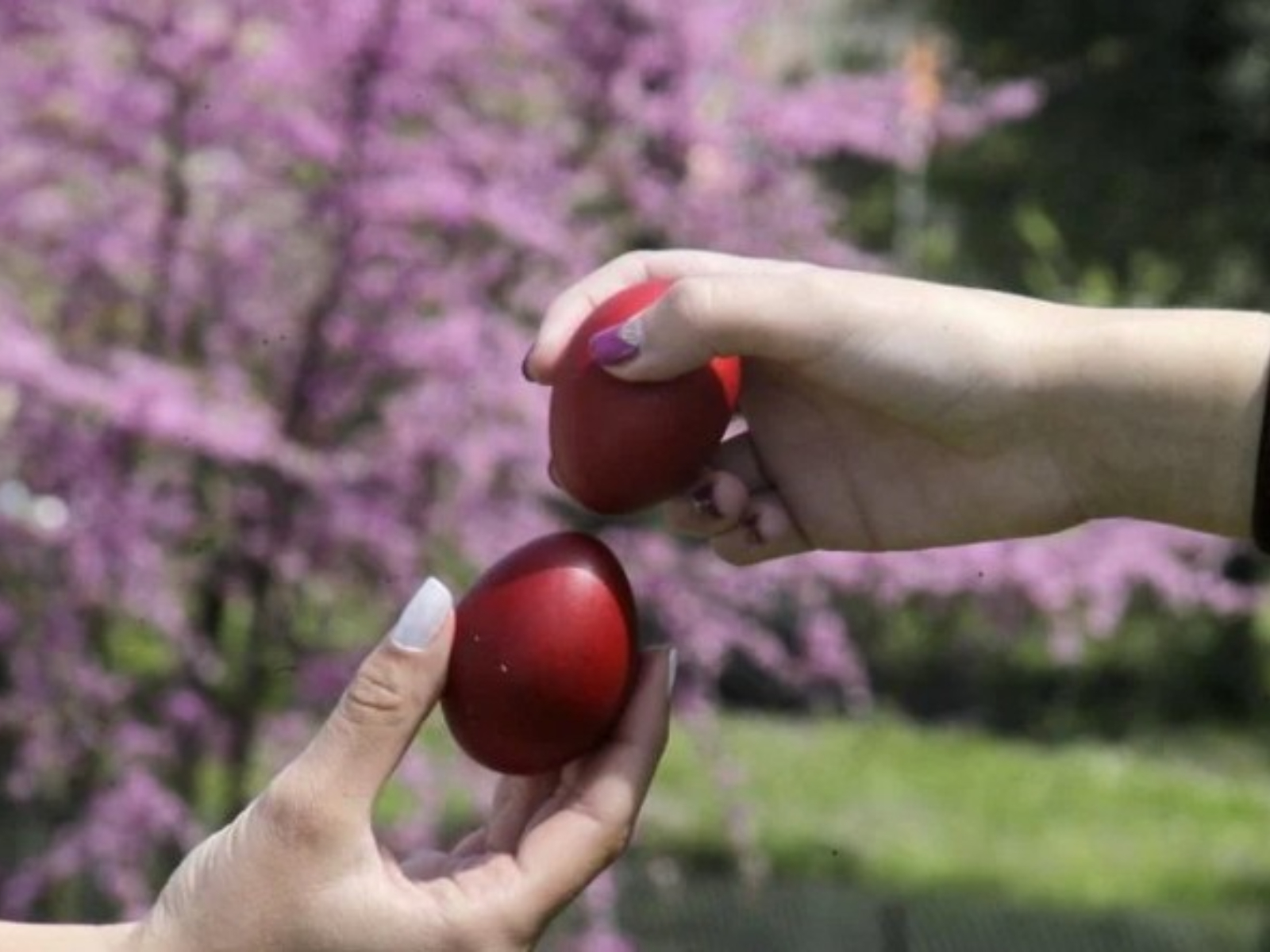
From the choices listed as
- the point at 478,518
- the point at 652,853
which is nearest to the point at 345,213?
the point at 478,518

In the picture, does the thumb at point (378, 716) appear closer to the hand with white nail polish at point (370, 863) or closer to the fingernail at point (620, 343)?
the hand with white nail polish at point (370, 863)

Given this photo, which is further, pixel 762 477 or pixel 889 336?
pixel 762 477

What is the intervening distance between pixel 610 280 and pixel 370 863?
543 millimetres

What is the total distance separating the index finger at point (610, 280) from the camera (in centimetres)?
175

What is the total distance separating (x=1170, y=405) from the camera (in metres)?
1.73

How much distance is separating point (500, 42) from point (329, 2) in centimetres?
42

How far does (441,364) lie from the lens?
3.55 meters

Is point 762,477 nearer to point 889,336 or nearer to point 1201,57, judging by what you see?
point 889,336

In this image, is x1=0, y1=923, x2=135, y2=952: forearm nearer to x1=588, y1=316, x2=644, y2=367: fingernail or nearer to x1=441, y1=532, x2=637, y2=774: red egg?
x1=441, y1=532, x2=637, y2=774: red egg

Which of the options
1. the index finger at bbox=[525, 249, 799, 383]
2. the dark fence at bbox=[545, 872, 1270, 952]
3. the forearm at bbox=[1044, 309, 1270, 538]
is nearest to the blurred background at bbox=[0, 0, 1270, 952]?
the dark fence at bbox=[545, 872, 1270, 952]

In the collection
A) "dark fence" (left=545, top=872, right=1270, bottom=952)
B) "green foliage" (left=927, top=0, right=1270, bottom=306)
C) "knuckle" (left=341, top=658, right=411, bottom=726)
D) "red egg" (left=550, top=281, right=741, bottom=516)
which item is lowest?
"dark fence" (left=545, top=872, right=1270, bottom=952)

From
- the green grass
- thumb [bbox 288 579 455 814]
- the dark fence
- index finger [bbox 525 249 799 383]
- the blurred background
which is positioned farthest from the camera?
the green grass

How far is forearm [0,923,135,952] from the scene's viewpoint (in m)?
1.62

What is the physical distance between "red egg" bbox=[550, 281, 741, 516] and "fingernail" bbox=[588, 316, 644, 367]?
16mm
